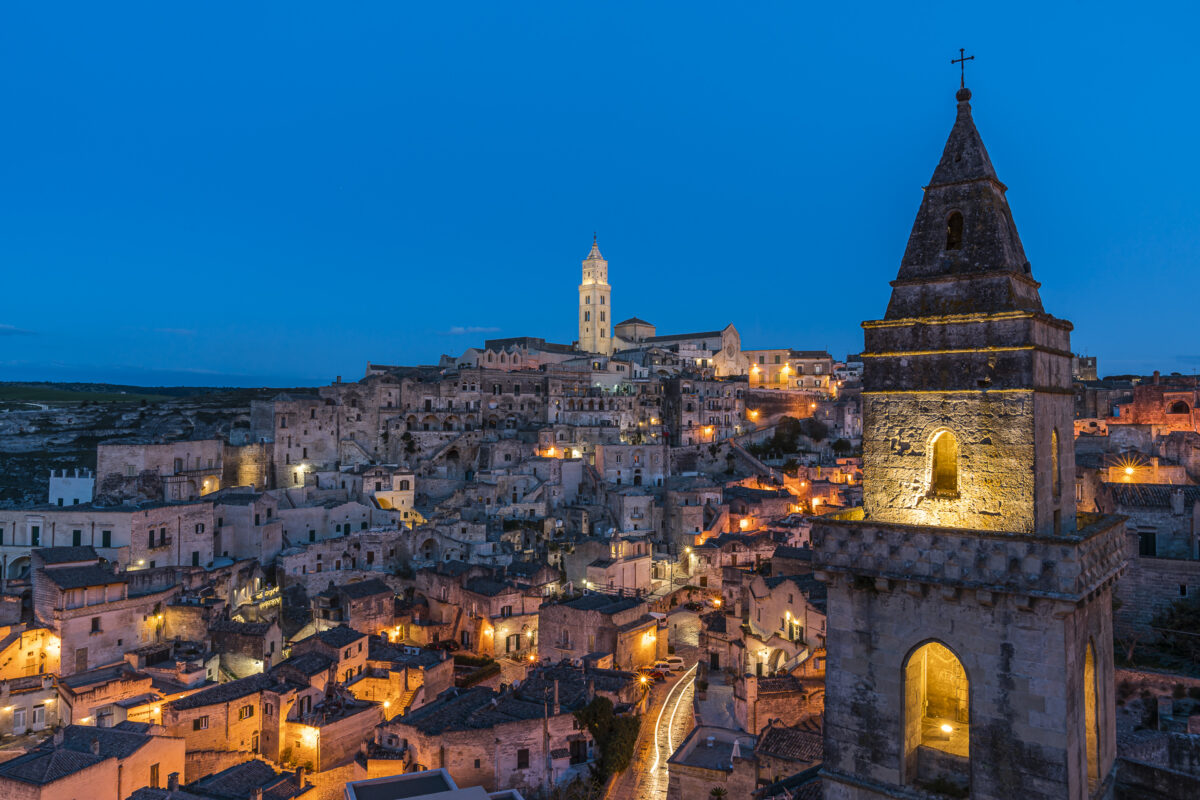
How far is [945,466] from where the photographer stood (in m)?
10.6

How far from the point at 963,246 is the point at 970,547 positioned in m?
4.33

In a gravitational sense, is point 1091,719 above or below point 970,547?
below

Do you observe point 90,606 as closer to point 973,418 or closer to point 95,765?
point 95,765

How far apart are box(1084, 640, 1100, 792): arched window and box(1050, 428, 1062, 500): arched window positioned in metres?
2.24

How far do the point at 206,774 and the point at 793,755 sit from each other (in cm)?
1885

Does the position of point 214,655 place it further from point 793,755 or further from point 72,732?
point 793,755

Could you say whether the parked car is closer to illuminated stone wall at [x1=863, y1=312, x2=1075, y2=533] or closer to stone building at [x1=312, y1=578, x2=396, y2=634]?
stone building at [x1=312, y1=578, x2=396, y2=634]

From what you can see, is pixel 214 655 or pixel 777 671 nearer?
pixel 777 671

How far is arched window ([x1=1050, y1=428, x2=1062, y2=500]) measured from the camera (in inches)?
406

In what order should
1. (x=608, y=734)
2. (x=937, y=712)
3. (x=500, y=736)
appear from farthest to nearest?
1. (x=608, y=734)
2. (x=500, y=736)
3. (x=937, y=712)

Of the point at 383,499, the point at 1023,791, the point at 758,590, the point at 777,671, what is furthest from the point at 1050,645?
the point at 383,499

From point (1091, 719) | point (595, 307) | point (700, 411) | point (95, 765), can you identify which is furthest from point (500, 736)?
point (595, 307)

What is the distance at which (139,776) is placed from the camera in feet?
69.5

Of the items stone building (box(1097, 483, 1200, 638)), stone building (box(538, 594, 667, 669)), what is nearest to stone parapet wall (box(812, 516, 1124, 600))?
stone building (box(1097, 483, 1200, 638))
